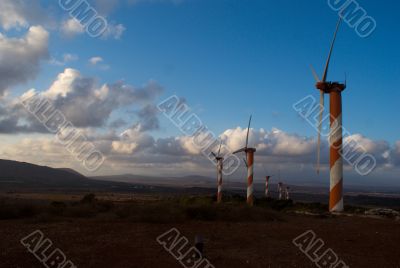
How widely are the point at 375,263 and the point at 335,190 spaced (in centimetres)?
1450

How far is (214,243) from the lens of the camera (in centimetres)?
1407

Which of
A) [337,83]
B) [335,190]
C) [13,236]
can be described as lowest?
[13,236]

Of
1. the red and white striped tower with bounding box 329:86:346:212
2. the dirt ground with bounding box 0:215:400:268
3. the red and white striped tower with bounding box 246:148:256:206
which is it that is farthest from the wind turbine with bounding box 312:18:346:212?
the red and white striped tower with bounding box 246:148:256:206

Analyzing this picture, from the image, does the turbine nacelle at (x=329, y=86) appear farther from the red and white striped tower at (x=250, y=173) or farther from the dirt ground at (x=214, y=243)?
the red and white striped tower at (x=250, y=173)

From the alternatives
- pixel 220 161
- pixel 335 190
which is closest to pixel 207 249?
pixel 335 190

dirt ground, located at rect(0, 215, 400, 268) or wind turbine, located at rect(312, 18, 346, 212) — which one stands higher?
wind turbine, located at rect(312, 18, 346, 212)

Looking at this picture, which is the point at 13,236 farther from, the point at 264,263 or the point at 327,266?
the point at 327,266

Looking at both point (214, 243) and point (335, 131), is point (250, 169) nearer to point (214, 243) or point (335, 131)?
point (335, 131)

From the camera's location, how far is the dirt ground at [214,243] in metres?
11.1

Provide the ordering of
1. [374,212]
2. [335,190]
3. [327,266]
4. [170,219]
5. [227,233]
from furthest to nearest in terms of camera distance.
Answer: [374,212] < [335,190] < [170,219] < [227,233] < [327,266]

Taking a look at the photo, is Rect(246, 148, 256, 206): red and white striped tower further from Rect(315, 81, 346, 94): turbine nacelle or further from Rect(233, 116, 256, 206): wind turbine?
Rect(315, 81, 346, 94): turbine nacelle

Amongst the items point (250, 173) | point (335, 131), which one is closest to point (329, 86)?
point (335, 131)

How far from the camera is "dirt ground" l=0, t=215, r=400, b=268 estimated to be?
A: 11148mm

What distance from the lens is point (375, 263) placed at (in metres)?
11.2
